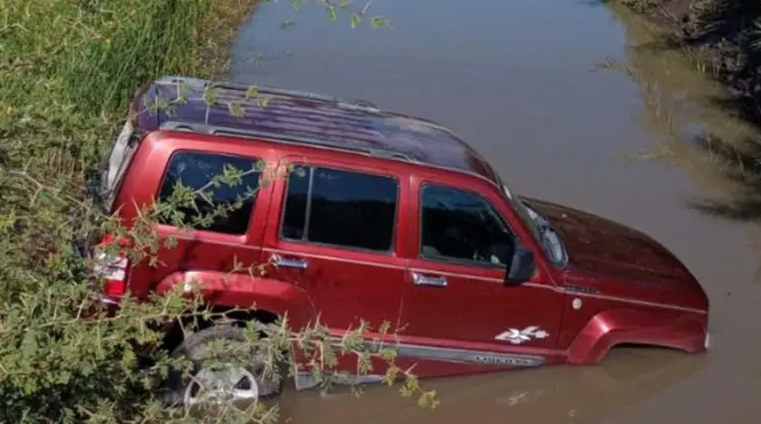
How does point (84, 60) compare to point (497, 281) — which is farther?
point (84, 60)

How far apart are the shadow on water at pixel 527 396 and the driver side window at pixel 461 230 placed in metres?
0.96

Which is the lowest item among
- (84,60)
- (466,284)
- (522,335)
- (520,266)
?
(522,335)

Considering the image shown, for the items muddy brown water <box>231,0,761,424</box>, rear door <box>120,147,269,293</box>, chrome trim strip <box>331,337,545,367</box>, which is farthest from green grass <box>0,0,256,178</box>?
chrome trim strip <box>331,337,545,367</box>

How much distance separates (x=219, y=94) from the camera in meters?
6.83

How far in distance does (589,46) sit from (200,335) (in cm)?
1220

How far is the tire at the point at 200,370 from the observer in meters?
5.39

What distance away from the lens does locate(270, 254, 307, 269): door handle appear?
6438 millimetres

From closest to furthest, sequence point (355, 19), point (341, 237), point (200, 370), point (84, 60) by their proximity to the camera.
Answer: point (355, 19), point (200, 370), point (341, 237), point (84, 60)

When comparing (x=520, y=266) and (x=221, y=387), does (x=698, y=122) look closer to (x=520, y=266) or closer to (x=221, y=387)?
(x=520, y=266)

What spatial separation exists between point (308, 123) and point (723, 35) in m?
11.6

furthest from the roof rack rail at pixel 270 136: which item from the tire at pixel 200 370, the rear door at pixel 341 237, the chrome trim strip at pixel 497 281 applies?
the tire at pixel 200 370

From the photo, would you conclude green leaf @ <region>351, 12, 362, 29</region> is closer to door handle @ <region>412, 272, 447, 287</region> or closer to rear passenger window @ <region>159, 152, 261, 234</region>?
rear passenger window @ <region>159, 152, 261, 234</region>

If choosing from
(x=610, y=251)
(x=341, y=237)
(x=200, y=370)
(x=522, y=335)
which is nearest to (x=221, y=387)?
(x=200, y=370)

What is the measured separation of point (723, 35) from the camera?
16984 mm
